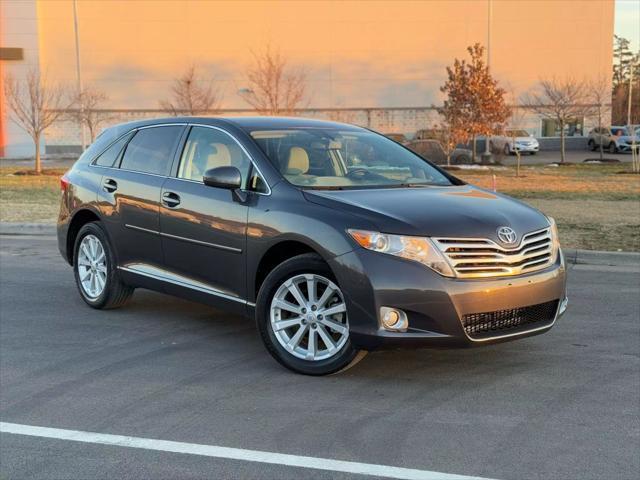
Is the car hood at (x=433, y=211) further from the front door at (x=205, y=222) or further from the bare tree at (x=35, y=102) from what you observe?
the bare tree at (x=35, y=102)

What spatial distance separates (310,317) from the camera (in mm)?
5109

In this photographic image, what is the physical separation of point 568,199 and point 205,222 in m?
13.3

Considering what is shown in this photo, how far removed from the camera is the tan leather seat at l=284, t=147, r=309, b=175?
5.59 m

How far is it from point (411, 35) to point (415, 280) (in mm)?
45419

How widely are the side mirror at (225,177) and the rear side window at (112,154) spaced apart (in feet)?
6.05

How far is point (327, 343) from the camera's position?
5.06m

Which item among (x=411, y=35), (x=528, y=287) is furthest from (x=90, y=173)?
(x=411, y=35)

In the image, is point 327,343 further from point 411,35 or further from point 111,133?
point 411,35

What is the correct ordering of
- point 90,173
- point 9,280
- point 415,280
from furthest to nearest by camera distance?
1. point 9,280
2. point 90,173
3. point 415,280

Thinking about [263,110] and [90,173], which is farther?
[263,110]

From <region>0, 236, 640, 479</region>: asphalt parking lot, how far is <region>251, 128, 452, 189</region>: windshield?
134 cm

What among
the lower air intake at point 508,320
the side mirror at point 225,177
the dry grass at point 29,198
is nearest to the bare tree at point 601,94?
the dry grass at point 29,198

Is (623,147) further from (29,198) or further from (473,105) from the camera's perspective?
(29,198)

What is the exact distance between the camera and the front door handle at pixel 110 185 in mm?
6738
